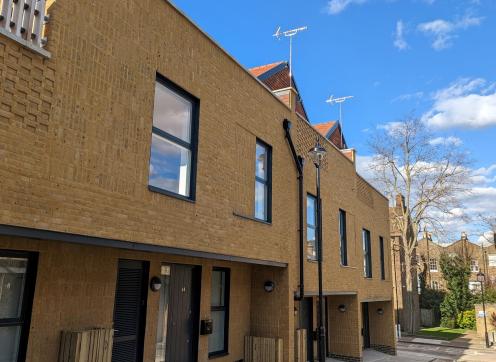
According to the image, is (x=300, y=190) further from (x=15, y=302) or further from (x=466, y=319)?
(x=466, y=319)

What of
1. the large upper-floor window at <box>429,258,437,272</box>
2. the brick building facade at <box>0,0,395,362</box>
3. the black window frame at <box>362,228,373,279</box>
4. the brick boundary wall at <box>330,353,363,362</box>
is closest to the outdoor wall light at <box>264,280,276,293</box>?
the brick building facade at <box>0,0,395,362</box>

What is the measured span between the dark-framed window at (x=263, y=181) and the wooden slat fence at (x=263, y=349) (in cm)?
277

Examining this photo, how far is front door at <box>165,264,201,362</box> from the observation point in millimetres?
8688

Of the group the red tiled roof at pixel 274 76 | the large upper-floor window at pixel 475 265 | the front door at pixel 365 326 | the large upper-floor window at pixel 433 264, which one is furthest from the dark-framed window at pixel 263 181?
the large upper-floor window at pixel 475 265

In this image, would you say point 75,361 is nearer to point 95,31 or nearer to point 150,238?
point 150,238

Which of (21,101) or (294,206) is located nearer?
(21,101)

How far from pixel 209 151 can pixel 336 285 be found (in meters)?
7.75

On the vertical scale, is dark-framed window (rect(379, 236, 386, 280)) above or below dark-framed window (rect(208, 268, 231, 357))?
above

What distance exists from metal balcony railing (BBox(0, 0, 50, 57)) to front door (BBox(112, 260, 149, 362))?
3950 mm

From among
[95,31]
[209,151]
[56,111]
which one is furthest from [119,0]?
[209,151]

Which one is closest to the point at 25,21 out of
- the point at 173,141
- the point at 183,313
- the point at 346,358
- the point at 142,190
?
the point at 142,190

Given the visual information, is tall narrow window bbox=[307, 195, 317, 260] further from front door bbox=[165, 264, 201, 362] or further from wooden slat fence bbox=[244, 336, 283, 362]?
front door bbox=[165, 264, 201, 362]

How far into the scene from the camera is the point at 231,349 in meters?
10.2

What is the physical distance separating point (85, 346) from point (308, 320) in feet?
32.9
